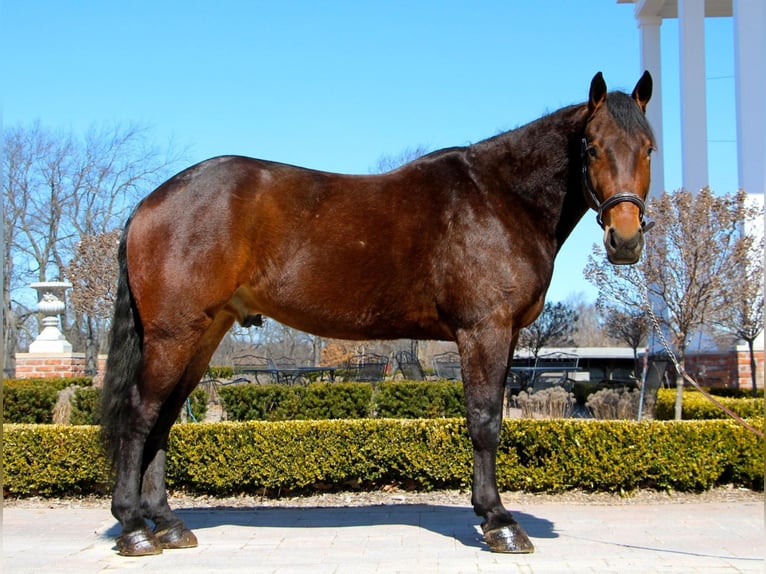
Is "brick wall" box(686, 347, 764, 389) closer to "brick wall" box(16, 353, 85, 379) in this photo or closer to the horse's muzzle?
the horse's muzzle

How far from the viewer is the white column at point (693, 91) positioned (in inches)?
645

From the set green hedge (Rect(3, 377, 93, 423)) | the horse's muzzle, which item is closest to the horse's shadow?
the horse's muzzle

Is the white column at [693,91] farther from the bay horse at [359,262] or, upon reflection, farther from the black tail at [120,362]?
the black tail at [120,362]

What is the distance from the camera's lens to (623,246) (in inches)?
159

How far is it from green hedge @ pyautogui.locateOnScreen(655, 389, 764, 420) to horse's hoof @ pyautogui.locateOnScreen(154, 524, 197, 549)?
264 inches

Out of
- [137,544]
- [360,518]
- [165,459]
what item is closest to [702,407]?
[360,518]

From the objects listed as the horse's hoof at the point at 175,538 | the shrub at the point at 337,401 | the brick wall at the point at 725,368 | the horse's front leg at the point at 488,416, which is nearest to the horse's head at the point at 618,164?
the horse's front leg at the point at 488,416

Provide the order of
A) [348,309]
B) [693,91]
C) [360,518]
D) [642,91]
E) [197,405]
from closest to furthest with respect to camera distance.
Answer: [642,91]
[348,309]
[360,518]
[197,405]
[693,91]

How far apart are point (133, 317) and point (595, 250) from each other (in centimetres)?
819

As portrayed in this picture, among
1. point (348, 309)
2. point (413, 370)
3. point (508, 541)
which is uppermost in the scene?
point (348, 309)

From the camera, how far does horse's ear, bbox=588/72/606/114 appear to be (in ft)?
14.3

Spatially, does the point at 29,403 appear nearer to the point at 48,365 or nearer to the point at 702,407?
the point at 48,365

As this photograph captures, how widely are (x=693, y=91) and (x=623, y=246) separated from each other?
1448 centimetres

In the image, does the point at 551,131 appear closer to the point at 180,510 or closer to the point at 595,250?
the point at 180,510
